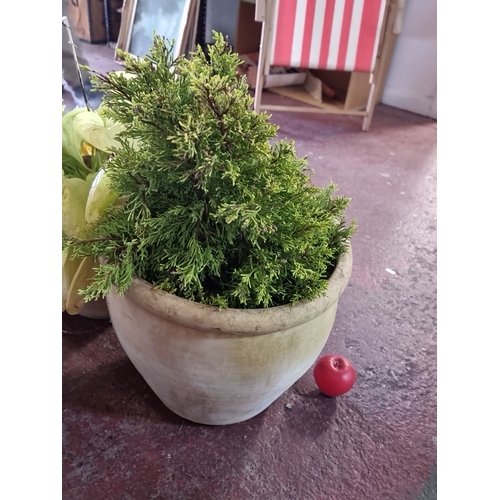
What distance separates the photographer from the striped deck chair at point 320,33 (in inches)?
97.4

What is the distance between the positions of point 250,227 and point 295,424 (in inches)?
23.4

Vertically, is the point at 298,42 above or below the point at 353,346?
above

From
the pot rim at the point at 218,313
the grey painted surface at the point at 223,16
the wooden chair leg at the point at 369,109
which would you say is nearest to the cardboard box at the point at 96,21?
the grey painted surface at the point at 223,16

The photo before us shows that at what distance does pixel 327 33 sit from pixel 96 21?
72.8 inches

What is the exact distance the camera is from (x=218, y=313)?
79 cm

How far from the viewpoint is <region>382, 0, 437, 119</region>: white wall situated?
3.02m

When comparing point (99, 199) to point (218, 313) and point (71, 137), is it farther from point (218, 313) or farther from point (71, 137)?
point (218, 313)

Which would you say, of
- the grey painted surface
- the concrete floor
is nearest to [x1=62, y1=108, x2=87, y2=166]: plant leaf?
the concrete floor

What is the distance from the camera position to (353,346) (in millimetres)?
1391

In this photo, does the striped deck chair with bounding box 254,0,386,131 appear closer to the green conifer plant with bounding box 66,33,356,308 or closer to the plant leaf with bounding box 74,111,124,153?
the plant leaf with bounding box 74,111,124,153

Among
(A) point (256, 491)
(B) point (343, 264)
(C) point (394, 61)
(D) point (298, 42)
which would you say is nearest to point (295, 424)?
(A) point (256, 491)

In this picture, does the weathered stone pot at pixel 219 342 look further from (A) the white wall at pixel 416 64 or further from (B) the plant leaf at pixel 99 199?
(A) the white wall at pixel 416 64

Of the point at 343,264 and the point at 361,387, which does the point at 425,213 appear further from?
the point at 343,264

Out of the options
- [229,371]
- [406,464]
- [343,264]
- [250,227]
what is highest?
[250,227]
